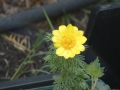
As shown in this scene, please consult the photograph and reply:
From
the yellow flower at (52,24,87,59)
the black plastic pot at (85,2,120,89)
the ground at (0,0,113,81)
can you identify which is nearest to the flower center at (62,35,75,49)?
the yellow flower at (52,24,87,59)

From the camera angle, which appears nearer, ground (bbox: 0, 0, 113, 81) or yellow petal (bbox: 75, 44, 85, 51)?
yellow petal (bbox: 75, 44, 85, 51)

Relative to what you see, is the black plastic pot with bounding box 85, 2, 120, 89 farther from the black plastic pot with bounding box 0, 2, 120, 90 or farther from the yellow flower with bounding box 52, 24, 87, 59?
the yellow flower with bounding box 52, 24, 87, 59

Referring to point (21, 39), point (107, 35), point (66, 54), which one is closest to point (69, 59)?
point (66, 54)

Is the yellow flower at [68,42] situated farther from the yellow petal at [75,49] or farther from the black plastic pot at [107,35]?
the black plastic pot at [107,35]

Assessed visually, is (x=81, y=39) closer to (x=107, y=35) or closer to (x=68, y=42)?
(x=68, y=42)

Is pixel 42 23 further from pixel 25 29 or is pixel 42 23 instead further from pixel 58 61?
pixel 58 61

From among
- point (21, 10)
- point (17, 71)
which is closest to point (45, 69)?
point (17, 71)
